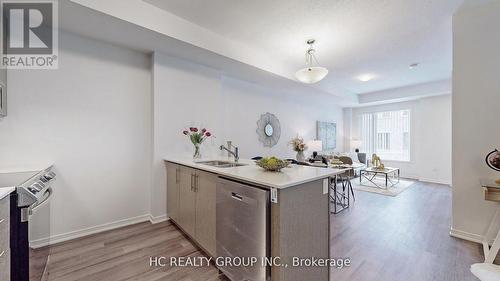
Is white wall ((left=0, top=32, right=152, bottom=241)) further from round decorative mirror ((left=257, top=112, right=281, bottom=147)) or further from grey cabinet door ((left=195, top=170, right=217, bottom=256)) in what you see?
round decorative mirror ((left=257, top=112, right=281, bottom=147))

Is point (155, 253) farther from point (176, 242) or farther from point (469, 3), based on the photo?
point (469, 3)

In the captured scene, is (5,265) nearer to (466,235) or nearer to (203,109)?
(203,109)

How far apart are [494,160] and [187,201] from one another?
11.3ft

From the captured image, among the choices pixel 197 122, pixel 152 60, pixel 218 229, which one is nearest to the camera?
pixel 218 229

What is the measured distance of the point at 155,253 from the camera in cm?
214

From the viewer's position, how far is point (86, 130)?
2.55 metres

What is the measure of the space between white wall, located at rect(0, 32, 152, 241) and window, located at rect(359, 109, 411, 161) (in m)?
7.44

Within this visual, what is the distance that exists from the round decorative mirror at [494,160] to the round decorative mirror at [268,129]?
3.52m

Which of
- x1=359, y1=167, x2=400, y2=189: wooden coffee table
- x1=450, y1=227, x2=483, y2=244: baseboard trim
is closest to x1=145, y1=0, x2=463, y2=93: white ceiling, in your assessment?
x1=359, y1=167, x2=400, y2=189: wooden coffee table

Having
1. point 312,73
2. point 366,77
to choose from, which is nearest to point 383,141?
point 366,77

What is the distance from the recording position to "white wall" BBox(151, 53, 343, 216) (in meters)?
2.96

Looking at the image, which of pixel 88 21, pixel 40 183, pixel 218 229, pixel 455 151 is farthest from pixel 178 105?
pixel 455 151

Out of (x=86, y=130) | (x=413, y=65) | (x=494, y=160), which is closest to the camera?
(x=494, y=160)

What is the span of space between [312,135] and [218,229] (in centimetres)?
519
